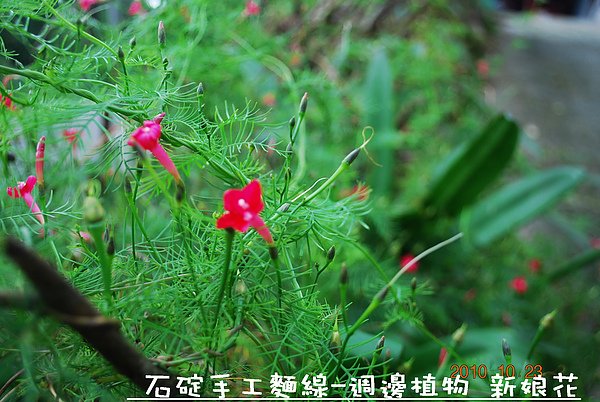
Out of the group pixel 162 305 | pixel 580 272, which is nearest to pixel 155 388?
pixel 162 305

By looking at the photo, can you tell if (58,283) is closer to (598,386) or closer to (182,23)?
(182,23)

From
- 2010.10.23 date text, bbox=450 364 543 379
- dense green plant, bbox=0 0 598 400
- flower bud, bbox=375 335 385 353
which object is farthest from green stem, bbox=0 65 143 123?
2010.10.23 date text, bbox=450 364 543 379

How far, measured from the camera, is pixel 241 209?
35 cm

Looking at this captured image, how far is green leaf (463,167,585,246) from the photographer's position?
48.9 inches

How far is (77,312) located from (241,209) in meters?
0.11

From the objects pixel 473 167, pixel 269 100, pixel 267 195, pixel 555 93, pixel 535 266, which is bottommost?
pixel 535 266

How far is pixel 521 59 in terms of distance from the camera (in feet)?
8.26

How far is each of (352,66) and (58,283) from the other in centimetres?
145

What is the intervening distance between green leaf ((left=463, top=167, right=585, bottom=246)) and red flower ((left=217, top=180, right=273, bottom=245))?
958 millimetres

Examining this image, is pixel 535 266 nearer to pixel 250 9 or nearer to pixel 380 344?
pixel 250 9

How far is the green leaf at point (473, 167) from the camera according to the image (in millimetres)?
1168

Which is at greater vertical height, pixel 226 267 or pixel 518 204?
pixel 226 267

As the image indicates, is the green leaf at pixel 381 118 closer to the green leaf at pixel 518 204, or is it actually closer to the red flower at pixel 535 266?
the green leaf at pixel 518 204

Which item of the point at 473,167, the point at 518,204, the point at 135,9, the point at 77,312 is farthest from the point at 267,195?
the point at 518,204
